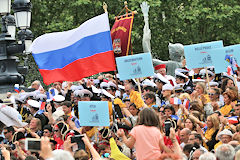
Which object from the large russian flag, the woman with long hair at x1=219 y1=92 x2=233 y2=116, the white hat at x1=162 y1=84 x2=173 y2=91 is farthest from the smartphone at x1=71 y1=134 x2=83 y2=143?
the large russian flag

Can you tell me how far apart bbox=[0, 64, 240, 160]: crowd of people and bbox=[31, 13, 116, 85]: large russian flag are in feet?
1.39

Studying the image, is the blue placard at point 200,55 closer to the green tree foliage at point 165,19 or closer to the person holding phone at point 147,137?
the person holding phone at point 147,137

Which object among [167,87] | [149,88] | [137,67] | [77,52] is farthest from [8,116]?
[77,52]

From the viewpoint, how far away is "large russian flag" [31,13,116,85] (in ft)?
45.9

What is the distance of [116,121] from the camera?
11789 millimetres

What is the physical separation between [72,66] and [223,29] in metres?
15.3

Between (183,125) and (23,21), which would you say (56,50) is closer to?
(23,21)

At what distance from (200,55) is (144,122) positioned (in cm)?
448

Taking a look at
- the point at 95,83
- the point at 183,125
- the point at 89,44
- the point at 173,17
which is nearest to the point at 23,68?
the point at 95,83

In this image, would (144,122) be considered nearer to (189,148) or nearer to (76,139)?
(189,148)

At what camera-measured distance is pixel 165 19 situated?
2911cm

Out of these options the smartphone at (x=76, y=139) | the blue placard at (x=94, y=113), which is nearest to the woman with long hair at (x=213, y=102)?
the blue placard at (x=94, y=113)

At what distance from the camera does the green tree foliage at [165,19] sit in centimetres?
2781

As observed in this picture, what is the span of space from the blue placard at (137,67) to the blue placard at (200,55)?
3.88 feet
